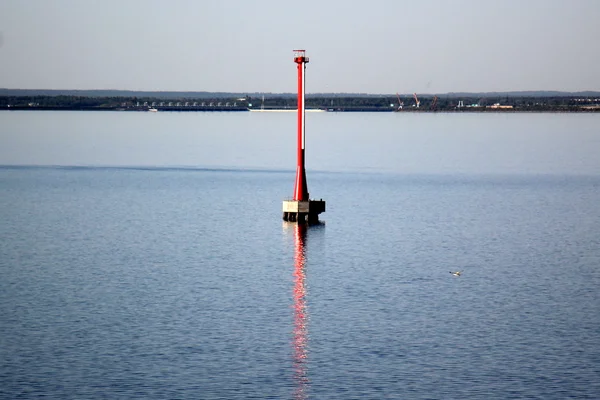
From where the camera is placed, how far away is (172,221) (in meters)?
59.5

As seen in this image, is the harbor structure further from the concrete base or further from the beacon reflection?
the beacon reflection

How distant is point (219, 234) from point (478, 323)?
76.0 ft

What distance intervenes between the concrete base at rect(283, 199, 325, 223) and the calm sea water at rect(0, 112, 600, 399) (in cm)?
78

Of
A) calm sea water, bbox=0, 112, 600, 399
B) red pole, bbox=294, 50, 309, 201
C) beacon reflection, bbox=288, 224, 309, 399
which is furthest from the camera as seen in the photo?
red pole, bbox=294, 50, 309, 201

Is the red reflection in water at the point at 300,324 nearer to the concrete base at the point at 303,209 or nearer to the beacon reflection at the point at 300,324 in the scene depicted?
the beacon reflection at the point at 300,324

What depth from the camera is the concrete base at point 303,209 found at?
57281 mm

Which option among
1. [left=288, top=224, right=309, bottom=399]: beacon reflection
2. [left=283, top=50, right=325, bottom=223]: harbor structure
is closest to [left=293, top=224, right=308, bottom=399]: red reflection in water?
[left=288, top=224, right=309, bottom=399]: beacon reflection

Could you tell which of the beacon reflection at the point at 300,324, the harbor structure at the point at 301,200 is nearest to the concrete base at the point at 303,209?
the harbor structure at the point at 301,200

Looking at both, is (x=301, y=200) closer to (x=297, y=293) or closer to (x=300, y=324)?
(x=297, y=293)

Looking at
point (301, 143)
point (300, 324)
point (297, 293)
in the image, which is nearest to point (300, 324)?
point (300, 324)

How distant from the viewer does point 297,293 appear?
37625 mm

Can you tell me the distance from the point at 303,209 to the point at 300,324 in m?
25.1

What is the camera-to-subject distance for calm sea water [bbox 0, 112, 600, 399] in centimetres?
2620

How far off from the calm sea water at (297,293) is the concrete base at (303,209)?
2.55ft
